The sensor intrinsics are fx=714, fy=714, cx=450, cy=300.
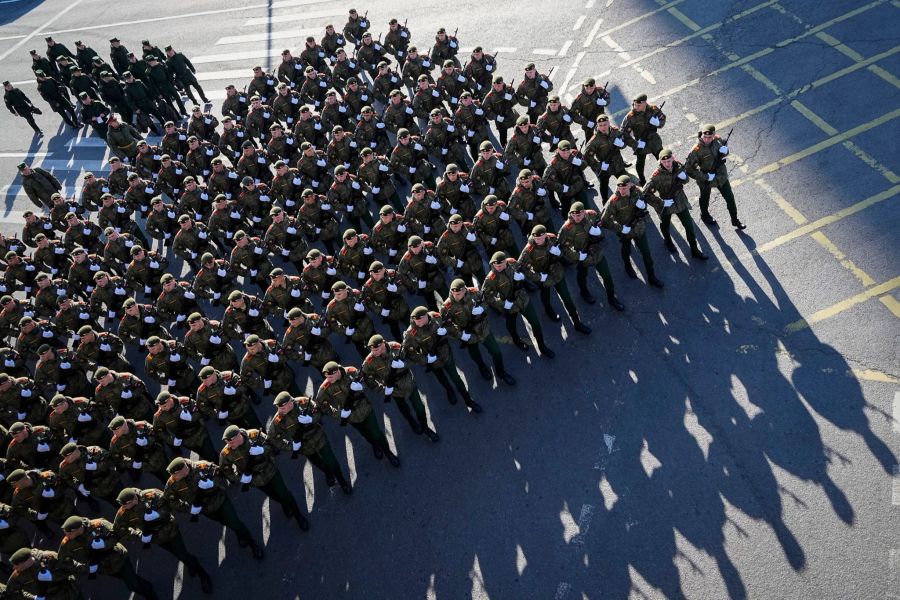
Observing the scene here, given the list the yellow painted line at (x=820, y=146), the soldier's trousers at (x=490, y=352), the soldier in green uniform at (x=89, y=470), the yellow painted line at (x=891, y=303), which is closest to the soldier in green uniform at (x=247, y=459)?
the soldier in green uniform at (x=89, y=470)

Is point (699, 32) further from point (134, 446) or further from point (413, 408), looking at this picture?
point (134, 446)

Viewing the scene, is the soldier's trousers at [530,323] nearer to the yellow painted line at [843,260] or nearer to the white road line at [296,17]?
the yellow painted line at [843,260]

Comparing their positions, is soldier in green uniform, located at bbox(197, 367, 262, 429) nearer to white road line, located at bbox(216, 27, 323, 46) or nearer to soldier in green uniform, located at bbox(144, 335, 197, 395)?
soldier in green uniform, located at bbox(144, 335, 197, 395)

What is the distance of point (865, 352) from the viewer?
10156 millimetres

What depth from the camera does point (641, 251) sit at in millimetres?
11758

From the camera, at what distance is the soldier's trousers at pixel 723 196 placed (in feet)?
39.7

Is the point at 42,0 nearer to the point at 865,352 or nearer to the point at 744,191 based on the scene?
the point at 744,191

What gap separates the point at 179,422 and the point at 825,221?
10.9 meters

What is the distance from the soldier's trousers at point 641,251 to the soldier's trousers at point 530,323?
1950 millimetres

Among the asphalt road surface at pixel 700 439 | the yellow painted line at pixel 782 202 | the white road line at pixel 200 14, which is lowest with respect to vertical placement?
the asphalt road surface at pixel 700 439

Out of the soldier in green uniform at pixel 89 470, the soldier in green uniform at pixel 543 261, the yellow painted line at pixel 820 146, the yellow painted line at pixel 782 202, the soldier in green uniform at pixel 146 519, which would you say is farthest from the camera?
the yellow painted line at pixel 820 146

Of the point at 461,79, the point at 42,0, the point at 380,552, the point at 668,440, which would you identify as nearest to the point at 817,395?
the point at 668,440

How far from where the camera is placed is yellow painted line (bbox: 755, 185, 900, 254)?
1212cm

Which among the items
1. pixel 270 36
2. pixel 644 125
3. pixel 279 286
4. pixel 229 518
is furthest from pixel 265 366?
pixel 270 36
